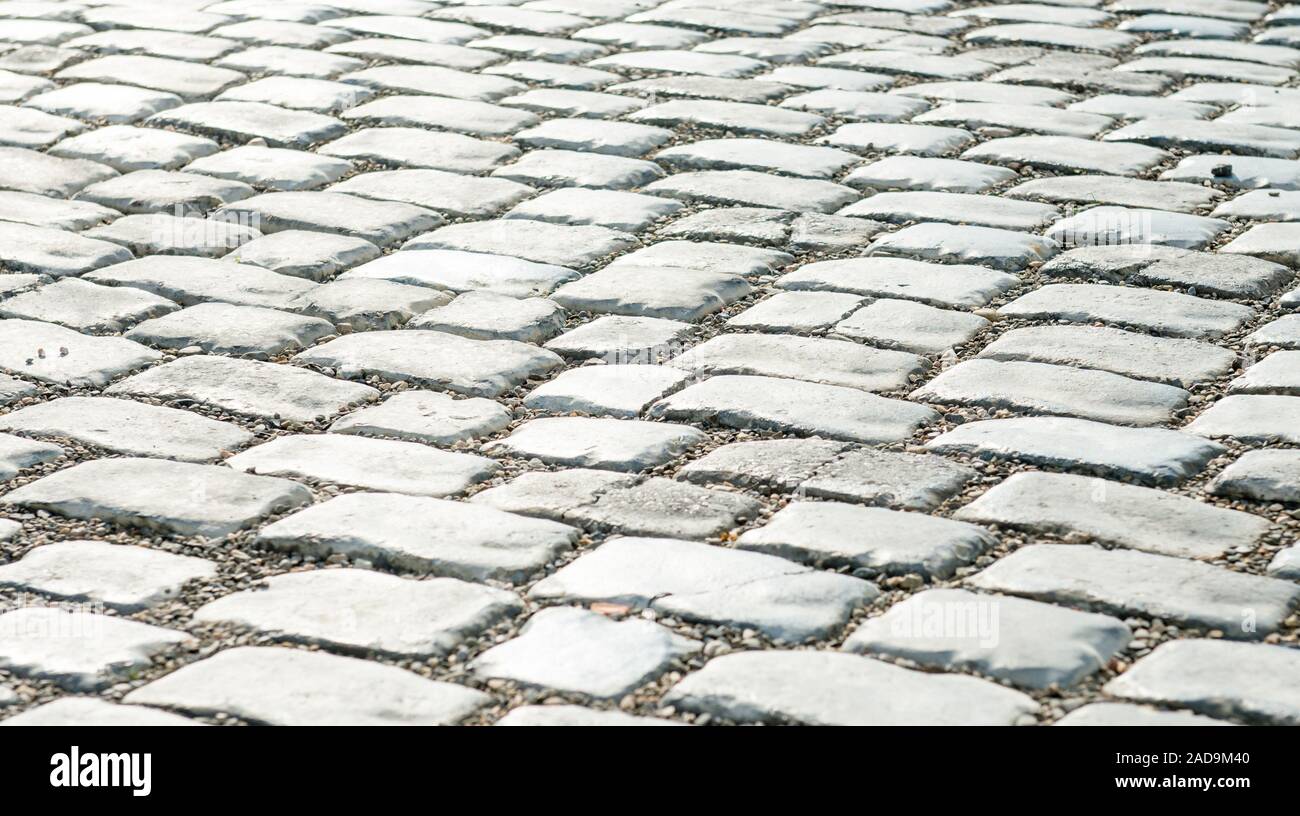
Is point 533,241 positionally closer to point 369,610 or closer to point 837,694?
point 369,610

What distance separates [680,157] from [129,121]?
1.73 m

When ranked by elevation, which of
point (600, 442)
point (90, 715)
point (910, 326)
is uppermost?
point (910, 326)

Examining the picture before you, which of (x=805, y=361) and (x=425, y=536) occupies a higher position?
(x=805, y=361)

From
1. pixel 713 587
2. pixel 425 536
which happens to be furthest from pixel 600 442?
pixel 713 587

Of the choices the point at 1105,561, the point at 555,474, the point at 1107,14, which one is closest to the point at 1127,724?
the point at 1105,561

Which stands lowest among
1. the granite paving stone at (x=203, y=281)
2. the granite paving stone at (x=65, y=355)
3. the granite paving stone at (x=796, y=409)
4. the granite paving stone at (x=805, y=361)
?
the granite paving stone at (x=65, y=355)

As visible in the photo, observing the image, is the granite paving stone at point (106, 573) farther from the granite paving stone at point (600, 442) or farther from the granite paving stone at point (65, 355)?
the granite paving stone at point (65, 355)

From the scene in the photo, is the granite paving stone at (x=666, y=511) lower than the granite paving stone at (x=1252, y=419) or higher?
lower

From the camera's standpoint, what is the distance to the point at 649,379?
12.1 ft

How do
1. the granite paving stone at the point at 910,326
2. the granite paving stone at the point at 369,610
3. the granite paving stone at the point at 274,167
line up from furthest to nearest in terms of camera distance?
the granite paving stone at the point at 274,167 < the granite paving stone at the point at 910,326 < the granite paving stone at the point at 369,610

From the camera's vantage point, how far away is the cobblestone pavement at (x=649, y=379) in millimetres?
2652

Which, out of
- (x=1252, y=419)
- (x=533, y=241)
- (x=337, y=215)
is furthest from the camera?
(x=337, y=215)

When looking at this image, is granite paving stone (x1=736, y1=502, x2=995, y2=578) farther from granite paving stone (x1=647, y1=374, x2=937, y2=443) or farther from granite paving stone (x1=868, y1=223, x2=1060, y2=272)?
granite paving stone (x1=868, y1=223, x2=1060, y2=272)

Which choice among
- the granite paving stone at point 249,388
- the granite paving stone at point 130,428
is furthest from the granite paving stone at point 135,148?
the granite paving stone at point 130,428
